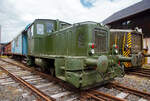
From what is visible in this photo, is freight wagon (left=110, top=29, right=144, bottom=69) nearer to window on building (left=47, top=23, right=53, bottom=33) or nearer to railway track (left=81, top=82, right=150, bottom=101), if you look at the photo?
railway track (left=81, top=82, right=150, bottom=101)

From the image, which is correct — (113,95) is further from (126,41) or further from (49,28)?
(49,28)

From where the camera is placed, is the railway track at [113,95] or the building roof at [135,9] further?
the building roof at [135,9]

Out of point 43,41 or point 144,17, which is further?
point 144,17

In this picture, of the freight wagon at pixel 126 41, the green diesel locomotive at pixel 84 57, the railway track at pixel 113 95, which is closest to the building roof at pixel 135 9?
the freight wagon at pixel 126 41

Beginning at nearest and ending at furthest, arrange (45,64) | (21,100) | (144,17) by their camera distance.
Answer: (21,100) < (45,64) < (144,17)

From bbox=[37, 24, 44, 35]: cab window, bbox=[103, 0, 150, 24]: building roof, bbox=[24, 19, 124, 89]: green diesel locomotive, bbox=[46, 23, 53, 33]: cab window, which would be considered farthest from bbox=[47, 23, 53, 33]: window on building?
bbox=[103, 0, 150, 24]: building roof

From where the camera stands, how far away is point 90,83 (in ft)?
10.9

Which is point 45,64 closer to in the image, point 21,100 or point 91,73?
point 21,100

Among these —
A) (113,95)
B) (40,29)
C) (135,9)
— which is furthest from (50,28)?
(135,9)

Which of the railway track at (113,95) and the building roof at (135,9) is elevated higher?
the building roof at (135,9)

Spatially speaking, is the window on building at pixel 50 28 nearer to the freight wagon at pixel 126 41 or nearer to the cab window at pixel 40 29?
the cab window at pixel 40 29

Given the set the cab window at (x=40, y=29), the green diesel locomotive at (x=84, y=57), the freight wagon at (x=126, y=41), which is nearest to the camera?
the green diesel locomotive at (x=84, y=57)

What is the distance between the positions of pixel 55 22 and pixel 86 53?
330cm

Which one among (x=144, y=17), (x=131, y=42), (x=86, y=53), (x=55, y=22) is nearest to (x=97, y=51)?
(x=86, y=53)
